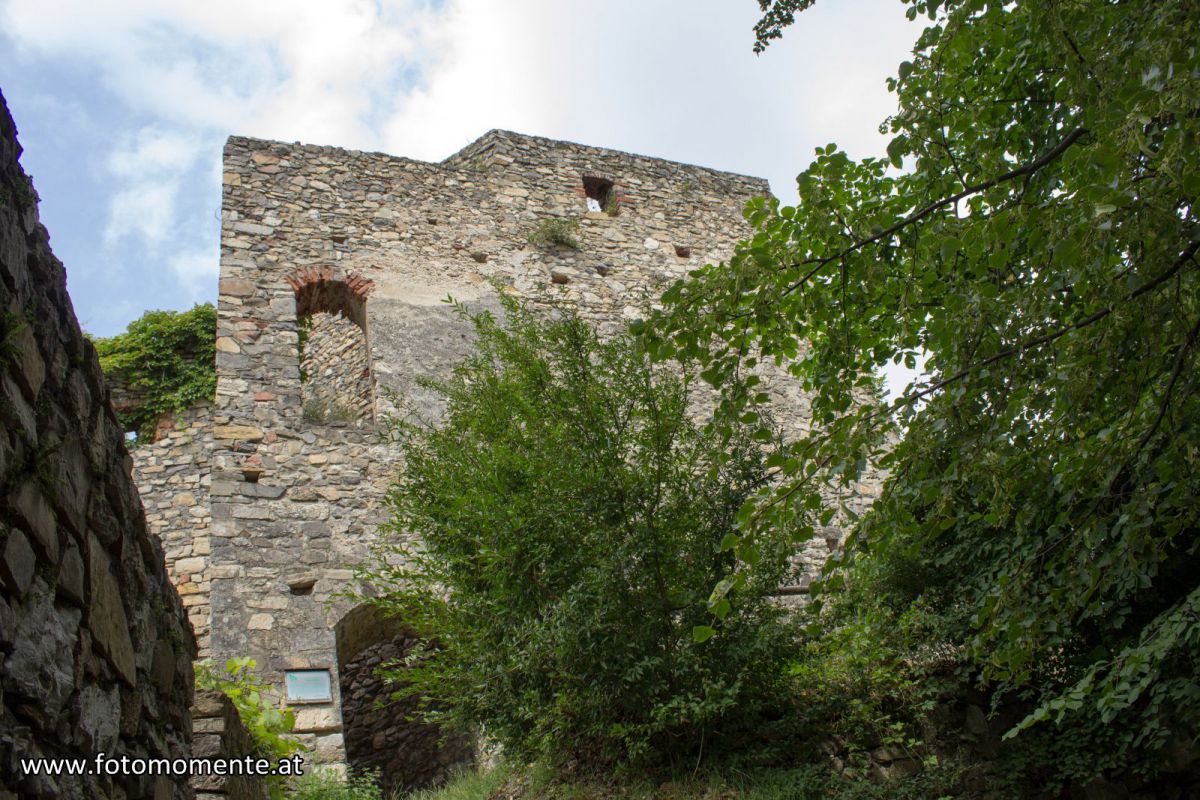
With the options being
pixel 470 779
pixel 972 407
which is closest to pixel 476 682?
pixel 470 779

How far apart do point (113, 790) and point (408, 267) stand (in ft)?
25.5

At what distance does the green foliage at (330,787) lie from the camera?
5590 millimetres

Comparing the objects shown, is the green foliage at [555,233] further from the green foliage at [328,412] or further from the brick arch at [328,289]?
the green foliage at [328,412]

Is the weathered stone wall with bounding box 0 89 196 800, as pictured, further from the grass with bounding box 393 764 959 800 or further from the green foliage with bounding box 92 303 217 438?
the green foliage with bounding box 92 303 217 438

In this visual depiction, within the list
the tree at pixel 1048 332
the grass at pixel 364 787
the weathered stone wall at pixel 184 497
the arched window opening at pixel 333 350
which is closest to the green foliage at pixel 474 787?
the grass at pixel 364 787

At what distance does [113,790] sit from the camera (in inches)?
92.5

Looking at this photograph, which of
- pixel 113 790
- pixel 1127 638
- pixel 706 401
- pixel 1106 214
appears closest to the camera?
pixel 113 790

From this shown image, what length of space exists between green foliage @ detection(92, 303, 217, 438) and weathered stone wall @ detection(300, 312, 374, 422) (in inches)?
37.0

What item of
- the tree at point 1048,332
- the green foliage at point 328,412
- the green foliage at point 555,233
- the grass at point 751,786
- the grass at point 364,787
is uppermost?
the green foliage at point 555,233

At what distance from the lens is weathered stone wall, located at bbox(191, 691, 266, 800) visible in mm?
3592

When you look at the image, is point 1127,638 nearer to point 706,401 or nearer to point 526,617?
point 526,617

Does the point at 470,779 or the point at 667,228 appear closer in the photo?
the point at 470,779

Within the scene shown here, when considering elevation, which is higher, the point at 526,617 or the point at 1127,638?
the point at 526,617

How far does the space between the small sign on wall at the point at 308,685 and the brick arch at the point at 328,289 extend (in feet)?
11.2
